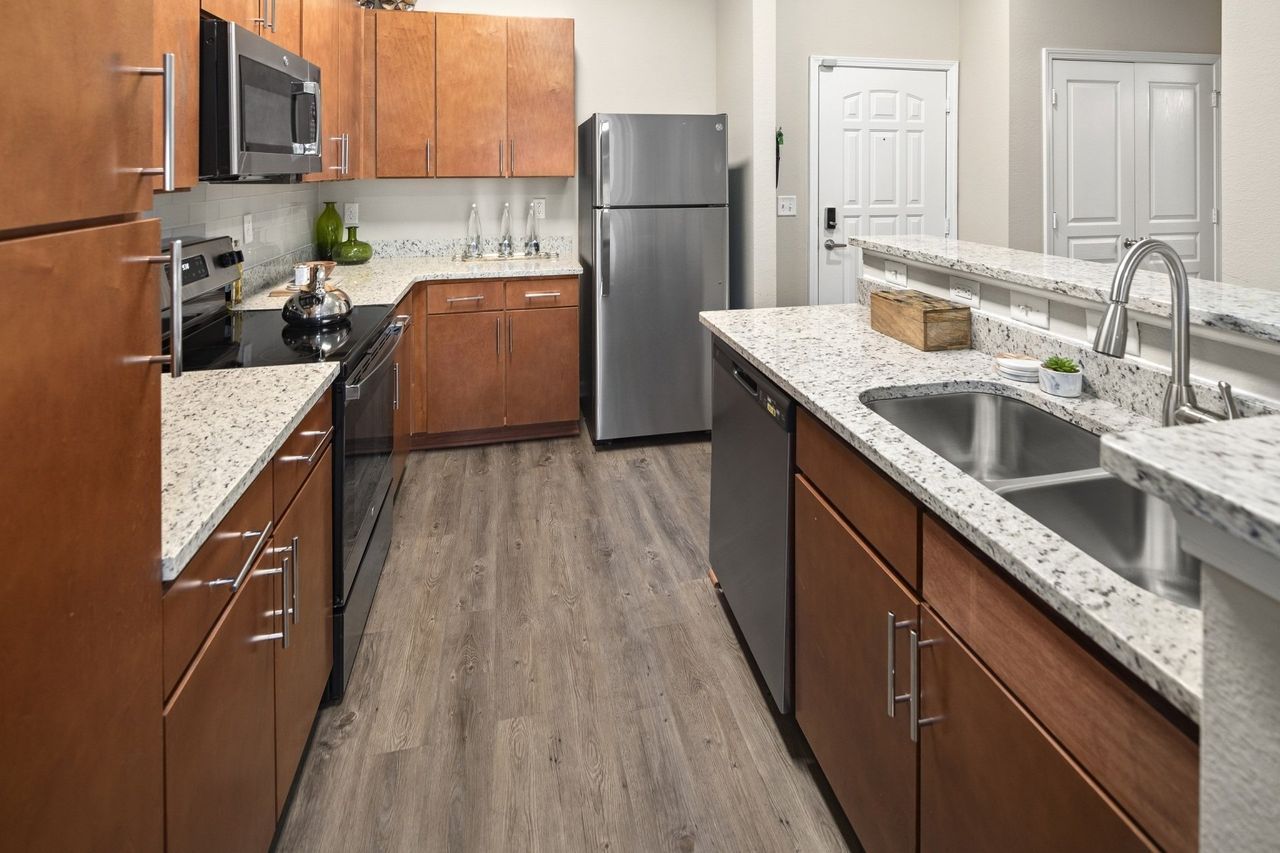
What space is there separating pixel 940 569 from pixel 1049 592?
0.99 ft

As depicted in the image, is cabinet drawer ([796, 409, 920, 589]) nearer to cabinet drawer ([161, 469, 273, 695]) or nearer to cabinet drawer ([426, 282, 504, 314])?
cabinet drawer ([161, 469, 273, 695])

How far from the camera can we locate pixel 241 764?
1330mm

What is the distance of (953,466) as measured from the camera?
1223 millimetres

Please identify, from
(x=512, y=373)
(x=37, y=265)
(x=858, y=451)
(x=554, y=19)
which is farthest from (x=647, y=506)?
(x=37, y=265)

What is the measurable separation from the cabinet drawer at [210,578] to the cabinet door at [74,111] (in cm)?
45

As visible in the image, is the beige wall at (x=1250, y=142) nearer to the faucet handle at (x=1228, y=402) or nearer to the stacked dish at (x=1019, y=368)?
the stacked dish at (x=1019, y=368)

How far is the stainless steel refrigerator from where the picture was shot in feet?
13.3

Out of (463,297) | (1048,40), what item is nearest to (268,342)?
(463,297)

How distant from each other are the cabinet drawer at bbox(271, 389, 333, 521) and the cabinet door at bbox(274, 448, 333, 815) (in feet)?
0.10

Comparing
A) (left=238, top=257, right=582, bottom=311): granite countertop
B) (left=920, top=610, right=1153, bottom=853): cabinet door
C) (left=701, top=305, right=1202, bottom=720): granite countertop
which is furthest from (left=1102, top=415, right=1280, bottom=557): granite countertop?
(left=238, top=257, right=582, bottom=311): granite countertop

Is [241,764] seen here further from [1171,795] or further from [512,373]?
[512,373]

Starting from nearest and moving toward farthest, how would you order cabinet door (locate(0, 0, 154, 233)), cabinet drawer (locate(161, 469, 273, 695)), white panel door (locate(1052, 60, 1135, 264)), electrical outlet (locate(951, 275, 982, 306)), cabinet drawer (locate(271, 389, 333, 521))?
cabinet door (locate(0, 0, 154, 233)) → cabinet drawer (locate(161, 469, 273, 695)) → cabinet drawer (locate(271, 389, 333, 521)) → electrical outlet (locate(951, 275, 982, 306)) → white panel door (locate(1052, 60, 1135, 264))

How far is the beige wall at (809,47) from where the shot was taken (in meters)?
4.70

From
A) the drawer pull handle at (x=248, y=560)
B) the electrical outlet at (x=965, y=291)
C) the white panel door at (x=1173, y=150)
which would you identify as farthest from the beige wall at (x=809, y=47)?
the drawer pull handle at (x=248, y=560)
